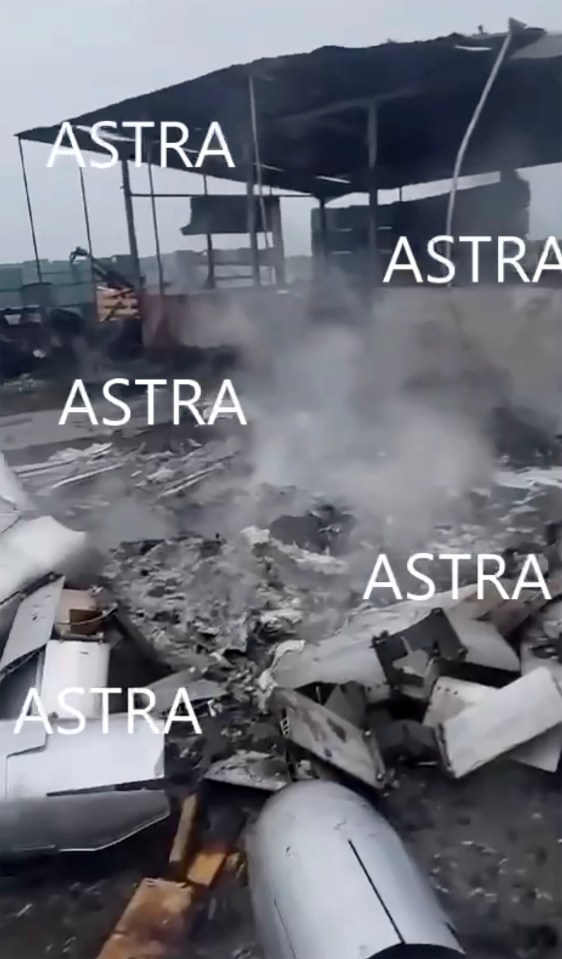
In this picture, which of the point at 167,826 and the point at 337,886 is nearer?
the point at 337,886

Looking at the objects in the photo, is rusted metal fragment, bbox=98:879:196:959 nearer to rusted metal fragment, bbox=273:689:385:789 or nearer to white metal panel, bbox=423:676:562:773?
rusted metal fragment, bbox=273:689:385:789

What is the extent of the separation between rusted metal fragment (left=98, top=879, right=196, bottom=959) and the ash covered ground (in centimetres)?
21

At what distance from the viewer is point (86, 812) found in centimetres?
92

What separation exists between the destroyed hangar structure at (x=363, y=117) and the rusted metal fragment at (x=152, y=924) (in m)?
0.87

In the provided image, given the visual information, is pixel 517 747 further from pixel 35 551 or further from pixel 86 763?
pixel 35 551

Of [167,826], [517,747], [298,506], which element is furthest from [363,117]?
[167,826]

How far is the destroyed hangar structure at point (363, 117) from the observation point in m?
1.04

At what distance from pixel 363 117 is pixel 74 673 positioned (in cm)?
94

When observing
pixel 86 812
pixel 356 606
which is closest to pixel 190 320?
pixel 356 606

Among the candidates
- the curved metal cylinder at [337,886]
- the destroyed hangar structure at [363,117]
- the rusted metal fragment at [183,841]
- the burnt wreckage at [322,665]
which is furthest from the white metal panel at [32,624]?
the destroyed hangar structure at [363,117]

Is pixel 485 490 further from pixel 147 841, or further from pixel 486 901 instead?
pixel 147 841

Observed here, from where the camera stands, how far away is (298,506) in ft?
4.47

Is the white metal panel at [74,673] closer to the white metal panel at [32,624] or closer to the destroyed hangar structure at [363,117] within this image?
the white metal panel at [32,624]

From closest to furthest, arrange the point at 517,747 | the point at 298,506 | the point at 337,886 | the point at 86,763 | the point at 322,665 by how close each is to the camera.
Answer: the point at 337,886 → the point at 86,763 → the point at 517,747 → the point at 322,665 → the point at 298,506
